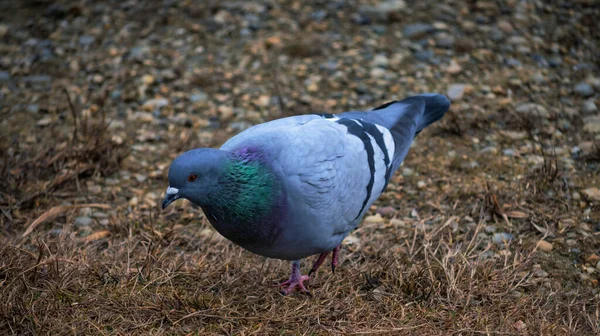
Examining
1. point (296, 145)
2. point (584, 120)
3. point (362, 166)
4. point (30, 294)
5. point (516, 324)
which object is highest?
point (296, 145)

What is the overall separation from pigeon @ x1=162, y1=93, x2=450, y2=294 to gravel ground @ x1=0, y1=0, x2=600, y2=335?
36 cm

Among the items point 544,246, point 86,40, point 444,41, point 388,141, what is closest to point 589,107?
point 444,41

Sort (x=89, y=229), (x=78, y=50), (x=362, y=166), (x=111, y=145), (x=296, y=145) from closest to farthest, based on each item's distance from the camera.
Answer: (x=296, y=145) < (x=362, y=166) < (x=89, y=229) < (x=111, y=145) < (x=78, y=50)

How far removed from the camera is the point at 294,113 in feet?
16.5

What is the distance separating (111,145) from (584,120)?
3.49 meters

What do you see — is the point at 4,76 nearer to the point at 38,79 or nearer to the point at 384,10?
the point at 38,79

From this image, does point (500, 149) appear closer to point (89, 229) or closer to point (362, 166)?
point (362, 166)

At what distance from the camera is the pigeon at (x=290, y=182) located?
2.74 meters

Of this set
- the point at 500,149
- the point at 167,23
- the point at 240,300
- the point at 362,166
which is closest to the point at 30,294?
the point at 240,300

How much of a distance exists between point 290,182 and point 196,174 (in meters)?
0.41

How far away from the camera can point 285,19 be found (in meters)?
6.08

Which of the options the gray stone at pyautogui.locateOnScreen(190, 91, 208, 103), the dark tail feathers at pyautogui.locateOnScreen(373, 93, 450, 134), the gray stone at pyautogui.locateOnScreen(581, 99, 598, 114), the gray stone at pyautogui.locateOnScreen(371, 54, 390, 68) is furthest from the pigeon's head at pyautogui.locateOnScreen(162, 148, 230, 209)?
the gray stone at pyautogui.locateOnScreen(581, 99, 598, 114)

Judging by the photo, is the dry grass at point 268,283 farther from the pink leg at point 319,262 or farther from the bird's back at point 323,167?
the bird's back at point 323,167

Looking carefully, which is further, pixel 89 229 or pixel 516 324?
pixel 89 229
